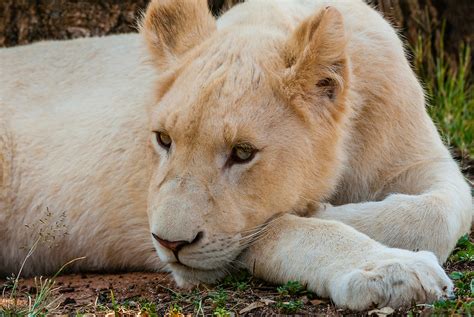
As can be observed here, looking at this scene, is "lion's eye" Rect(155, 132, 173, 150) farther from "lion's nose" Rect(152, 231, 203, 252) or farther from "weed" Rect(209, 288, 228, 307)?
"weed" Rect(209, 288, 228, 307)

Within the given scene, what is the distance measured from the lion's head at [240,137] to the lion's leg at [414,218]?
21 cm

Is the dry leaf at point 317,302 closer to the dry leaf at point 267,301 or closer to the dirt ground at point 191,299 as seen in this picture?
the dirt ground at point 191,299

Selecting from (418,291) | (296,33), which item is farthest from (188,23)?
(418,291)

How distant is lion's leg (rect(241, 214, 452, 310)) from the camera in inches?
151

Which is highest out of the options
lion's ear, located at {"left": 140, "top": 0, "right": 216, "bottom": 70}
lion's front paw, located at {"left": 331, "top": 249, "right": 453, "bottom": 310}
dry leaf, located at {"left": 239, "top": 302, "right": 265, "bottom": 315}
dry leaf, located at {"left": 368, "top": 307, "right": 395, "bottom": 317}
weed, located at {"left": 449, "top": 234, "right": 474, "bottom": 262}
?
lion's ear, located at {"left": 140, "top": 0, "right": 216, "bottom": 70}

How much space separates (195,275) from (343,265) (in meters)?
0.75

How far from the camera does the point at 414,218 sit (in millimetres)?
4574

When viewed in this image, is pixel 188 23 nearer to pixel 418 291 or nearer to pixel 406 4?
pixel 418 291

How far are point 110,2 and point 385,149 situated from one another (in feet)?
10.3

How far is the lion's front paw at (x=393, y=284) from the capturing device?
383 cm

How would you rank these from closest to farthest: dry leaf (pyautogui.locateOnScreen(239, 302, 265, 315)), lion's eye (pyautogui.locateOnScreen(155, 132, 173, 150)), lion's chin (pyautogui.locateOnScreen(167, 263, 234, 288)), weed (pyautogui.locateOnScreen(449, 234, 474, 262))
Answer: dry leaf (pyautogui.locateOnScreen(239, 302, 265, 315))
lion's chin (pyautogui.locateOnScreen(167, 263, 234, 288))
lion's eye (pyautogui.locateOnScreen(155, 132, 173, 150))
weed (pyautogui.locateOnScreen(449, 234, 474, 262))

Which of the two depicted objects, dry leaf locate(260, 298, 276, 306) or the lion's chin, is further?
the lion's chin

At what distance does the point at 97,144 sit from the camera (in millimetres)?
5531

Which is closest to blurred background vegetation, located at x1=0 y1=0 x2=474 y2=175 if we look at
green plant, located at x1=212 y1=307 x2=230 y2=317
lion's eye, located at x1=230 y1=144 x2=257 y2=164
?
lion's eye, located at x1=230 y1=144 x2=257 y2=164
